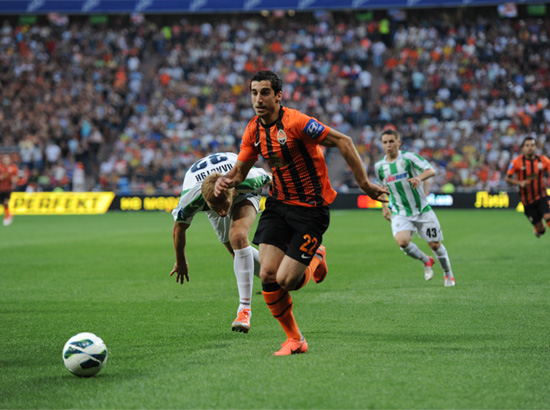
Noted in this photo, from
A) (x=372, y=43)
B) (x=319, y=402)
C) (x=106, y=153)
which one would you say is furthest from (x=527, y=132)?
(x=319, y=402)

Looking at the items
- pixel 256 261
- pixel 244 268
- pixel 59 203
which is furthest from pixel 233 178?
pixel 59 203

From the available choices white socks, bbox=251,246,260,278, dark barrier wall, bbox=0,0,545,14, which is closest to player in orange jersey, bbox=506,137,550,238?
white socks, bbox=251,246,260,278

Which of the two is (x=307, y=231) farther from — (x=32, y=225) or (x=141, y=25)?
(x=141, y=25)

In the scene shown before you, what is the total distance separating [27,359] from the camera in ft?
18.6

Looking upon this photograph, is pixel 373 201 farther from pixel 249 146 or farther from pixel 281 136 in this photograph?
pixel 281 136

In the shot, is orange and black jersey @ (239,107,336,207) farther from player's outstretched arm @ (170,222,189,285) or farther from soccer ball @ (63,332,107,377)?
soccer ball @ (63,332,107,377)

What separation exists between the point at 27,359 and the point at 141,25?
33.7 metres

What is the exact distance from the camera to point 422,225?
10.4 meters

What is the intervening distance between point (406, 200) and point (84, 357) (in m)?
6.45

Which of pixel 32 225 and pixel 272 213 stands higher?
pixel 272 213

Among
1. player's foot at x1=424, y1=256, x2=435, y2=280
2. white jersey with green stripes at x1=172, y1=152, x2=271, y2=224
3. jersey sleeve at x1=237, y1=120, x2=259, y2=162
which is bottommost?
player's foot at x1=424, y1=256, x2=435, y2=280

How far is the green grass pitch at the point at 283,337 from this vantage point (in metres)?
4.44

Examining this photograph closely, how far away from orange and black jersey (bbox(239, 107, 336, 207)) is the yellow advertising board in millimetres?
24626

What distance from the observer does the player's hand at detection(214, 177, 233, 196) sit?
5.83 meters
